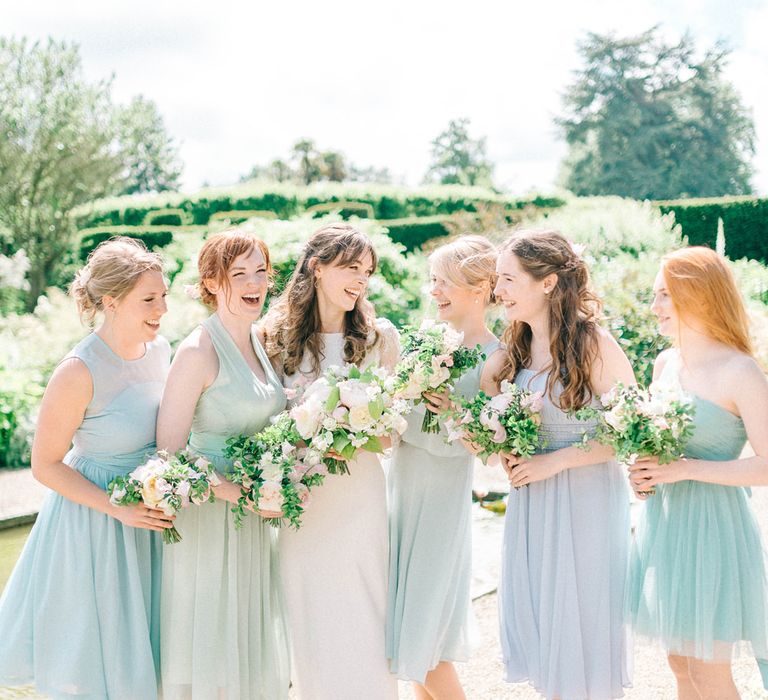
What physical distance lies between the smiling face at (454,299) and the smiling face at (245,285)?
0.80 meters

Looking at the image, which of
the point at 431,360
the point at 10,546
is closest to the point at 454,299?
the point at 431,360

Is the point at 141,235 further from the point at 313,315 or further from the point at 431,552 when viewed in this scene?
the point at 431,552

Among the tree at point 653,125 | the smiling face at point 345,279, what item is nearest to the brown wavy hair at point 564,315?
the smiling face at point 345,279

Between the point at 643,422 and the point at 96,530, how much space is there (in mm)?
2095

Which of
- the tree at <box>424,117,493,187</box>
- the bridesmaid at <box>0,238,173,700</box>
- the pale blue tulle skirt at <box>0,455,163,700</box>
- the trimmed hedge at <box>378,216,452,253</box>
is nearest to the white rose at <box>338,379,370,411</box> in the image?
the bridesmaid at <box>0,238,173,700</box>

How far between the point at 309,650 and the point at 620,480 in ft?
4.72

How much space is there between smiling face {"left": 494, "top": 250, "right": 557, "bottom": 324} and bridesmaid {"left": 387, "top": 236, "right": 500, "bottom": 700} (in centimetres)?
28

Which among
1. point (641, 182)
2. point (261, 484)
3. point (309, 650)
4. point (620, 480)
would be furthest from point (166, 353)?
point (641, 182)

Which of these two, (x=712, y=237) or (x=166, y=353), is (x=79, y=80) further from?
(x=166, y=353)

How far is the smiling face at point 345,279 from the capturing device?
360 centimetres

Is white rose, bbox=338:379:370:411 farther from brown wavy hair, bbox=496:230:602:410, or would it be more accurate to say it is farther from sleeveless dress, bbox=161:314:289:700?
brown wavy hair, bbox=496:230:602:410

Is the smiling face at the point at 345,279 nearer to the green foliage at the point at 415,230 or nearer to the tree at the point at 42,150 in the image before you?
the green foliage at the point at 415,230

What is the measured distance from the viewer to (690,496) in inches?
125

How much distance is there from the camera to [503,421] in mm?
3107
